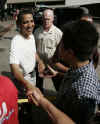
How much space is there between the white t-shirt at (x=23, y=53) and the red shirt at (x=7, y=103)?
2.22ft

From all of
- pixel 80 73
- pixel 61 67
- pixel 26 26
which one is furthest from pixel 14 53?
pixel 80 73

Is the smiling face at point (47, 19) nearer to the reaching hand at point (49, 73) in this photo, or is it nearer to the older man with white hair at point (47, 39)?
the older man with white hair at point (47, 39)

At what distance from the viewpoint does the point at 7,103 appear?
4.40 feet

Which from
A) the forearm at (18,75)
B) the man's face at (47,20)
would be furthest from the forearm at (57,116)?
the man's face at (47,20)

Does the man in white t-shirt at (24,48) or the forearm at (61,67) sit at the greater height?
the man in white t-shirt at (24,48)

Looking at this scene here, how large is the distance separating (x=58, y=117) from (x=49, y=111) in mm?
74

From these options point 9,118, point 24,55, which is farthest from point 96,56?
point 9,118

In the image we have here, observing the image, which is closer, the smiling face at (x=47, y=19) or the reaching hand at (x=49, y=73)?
the reaching hand at (x=49, y=73)

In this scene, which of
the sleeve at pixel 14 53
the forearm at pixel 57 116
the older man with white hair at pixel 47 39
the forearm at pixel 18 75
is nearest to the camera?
the forearm at pixel 57 116

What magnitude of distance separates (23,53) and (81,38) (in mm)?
1231

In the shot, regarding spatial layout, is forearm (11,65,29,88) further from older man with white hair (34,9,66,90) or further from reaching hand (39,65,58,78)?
older man with white hair (34,9,66,90)

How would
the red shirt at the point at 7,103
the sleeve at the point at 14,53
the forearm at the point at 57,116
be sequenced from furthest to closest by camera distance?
the sleeve at the point at 14,53
the red shirt at the point at 7,103
the forearm at the point at 57,116

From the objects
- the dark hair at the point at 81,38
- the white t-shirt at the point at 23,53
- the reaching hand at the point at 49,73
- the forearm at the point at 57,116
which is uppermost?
the dark hair at the point at 81,38

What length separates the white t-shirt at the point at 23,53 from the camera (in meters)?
2.12
